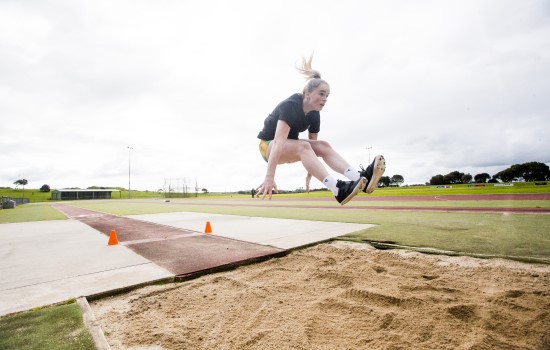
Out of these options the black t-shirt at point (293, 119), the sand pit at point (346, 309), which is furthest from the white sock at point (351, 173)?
the sand pit at point (346, 309)

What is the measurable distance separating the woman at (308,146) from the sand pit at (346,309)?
1694mm

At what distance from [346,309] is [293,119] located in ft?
8.98

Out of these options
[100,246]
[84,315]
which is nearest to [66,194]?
[100,246]

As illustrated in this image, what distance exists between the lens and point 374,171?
255 cm

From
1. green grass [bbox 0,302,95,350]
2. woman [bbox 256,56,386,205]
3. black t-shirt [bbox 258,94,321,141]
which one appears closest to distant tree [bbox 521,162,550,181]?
woman [bbox 256,56,386,205]

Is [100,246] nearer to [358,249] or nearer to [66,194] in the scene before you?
[358,249]

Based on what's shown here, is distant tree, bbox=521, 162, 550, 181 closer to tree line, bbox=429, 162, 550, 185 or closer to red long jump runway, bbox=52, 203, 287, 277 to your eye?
tree line, bbox=429, 162, 550, 185

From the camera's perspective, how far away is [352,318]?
11.1 ft

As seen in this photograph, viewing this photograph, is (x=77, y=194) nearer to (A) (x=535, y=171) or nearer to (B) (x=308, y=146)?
(B) (x=308, y=146)

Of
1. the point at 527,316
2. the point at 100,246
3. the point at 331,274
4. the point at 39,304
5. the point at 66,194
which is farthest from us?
the point at 66,194

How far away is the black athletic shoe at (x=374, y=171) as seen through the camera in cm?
256

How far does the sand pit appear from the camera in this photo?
9.62ft

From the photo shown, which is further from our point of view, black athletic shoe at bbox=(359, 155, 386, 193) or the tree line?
the tree line

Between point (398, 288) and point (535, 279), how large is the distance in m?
2.20
